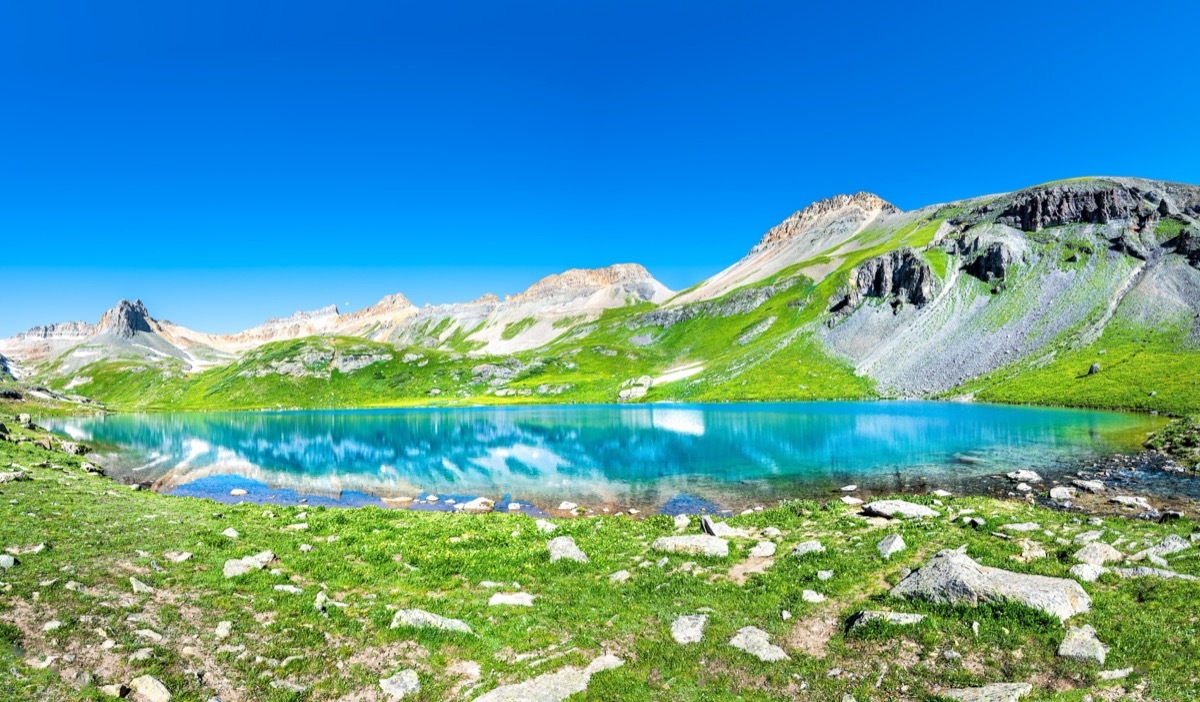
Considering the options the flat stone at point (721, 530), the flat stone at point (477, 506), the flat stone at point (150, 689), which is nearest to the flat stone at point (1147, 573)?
the flat stone at point (721, 530)

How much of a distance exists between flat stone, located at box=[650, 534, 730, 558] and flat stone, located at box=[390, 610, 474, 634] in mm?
9253

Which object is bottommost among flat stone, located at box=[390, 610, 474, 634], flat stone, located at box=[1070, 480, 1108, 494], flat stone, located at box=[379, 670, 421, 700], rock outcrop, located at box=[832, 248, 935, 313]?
flat stone, located at box=[1070, 480, 1108, 494]

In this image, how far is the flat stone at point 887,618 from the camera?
13758mm

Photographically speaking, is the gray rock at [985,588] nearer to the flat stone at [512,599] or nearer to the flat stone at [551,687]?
the flat stone at [551,687]

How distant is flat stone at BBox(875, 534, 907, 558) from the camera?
19.5 m

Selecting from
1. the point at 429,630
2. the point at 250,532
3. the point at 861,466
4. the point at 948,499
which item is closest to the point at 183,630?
the point at 429,630

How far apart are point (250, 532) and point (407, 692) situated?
52.2 feet

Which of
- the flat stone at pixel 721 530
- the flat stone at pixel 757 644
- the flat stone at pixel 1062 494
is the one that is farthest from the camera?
the flat stone at pixel 1062 494

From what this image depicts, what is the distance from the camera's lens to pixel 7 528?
2003cm

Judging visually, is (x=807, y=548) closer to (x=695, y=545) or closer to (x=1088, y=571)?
(x=695, y=545)

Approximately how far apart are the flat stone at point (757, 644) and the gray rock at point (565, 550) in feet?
25.4

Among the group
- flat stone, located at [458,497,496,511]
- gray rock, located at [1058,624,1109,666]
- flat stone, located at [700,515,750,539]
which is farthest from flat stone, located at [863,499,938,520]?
flat stone, located at [458,497,496,511]

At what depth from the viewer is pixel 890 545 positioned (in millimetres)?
19875

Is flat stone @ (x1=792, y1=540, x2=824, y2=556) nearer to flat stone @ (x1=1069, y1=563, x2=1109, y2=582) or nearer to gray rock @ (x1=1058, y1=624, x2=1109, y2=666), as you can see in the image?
flat stone @ (x1=1069, y1=563, x2=1109, y2=582)
